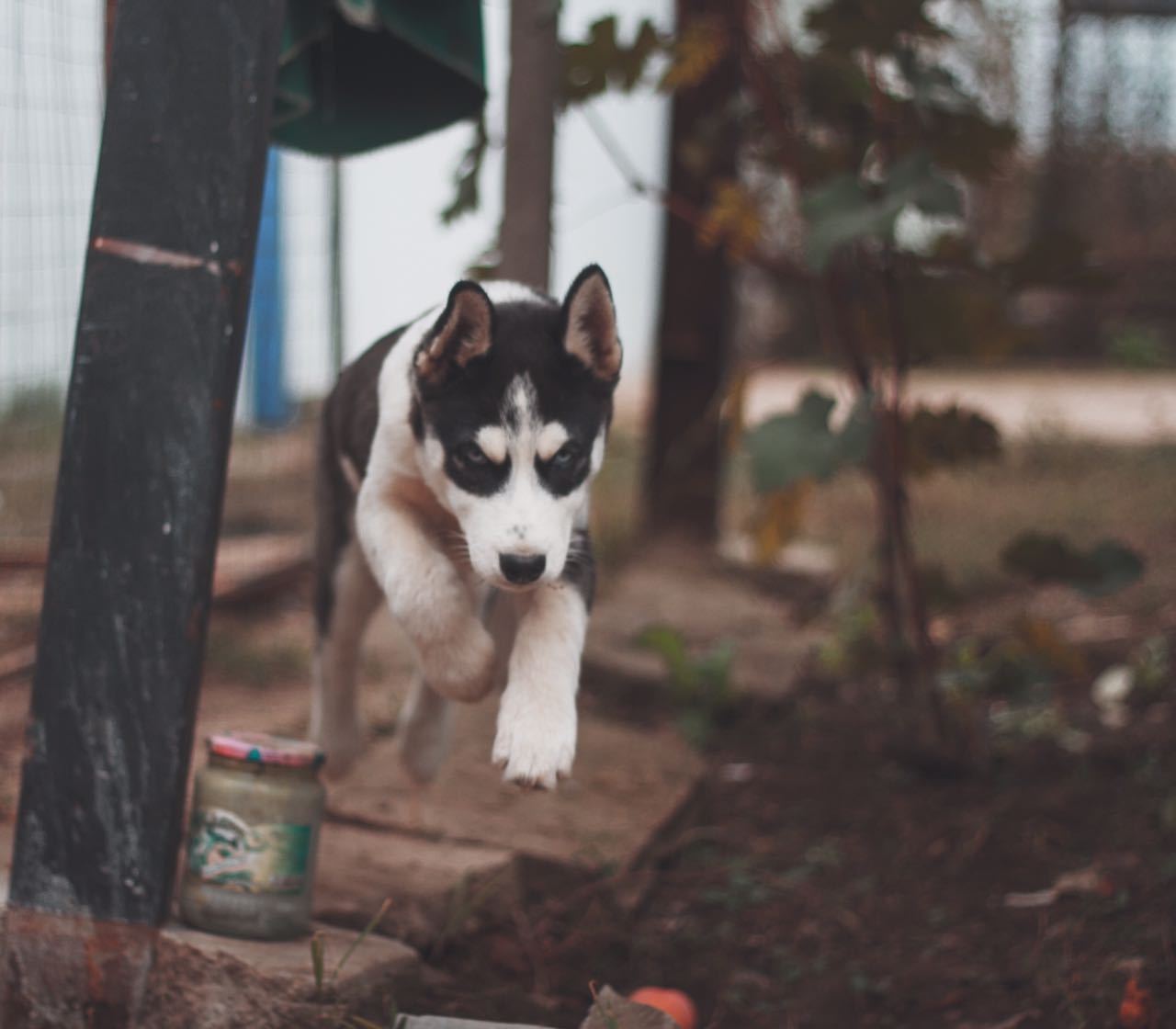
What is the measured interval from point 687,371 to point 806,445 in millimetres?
3154

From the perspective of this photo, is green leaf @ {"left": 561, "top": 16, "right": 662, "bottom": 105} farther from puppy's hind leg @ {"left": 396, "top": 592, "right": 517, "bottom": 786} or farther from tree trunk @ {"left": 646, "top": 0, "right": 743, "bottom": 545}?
tree trunk @ {"left": 646, "top": 0, "right": 743, "bottom": 545}

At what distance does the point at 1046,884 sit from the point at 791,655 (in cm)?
195

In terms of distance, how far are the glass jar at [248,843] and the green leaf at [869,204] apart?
1.79 meters

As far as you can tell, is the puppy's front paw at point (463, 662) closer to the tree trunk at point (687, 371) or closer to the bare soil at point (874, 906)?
the bare soil at point (874, 906)

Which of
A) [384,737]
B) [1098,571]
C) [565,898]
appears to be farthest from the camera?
[384,737]

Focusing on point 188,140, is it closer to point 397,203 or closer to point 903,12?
point 903,12

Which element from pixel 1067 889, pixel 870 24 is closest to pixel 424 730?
pixel 1067 889

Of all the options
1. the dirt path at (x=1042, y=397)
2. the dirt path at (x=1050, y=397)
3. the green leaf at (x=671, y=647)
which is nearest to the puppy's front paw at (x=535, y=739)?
the green leaf at (x=671, y=647)

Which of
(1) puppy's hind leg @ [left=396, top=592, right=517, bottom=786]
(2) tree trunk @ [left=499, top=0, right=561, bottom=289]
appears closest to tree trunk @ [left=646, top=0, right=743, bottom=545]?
(2) tree trunk @ [left=499, top=0, right=561, bottom=289]

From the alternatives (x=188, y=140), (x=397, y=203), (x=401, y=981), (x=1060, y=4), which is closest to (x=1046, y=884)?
(x=401, y=981)

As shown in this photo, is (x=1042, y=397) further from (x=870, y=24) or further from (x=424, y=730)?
(x=424, y=730)

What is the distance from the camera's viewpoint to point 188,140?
2.95m

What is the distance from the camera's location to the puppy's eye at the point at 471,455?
2686 millimetres

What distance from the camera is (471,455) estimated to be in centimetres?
270
